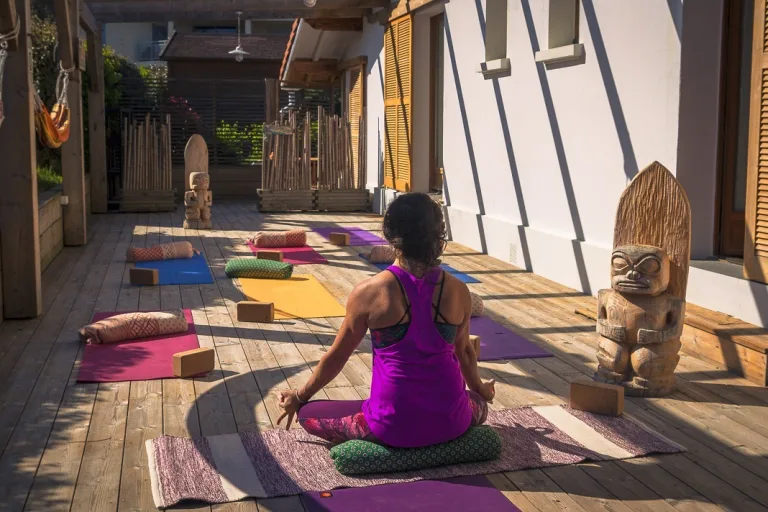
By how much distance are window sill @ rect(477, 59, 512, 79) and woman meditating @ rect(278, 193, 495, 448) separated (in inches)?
225

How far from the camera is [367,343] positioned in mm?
5695

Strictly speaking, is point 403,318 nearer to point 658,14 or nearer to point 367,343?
point 367,343

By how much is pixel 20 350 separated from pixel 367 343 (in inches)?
79.1

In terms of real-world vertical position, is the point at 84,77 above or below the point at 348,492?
above

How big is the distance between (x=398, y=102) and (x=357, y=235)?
2.39 m

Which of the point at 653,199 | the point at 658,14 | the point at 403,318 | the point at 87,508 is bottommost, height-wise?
the point at 87,508

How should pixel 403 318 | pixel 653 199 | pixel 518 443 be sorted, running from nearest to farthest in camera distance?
pixel 403 318, pixel 518 443, pixel 653 199

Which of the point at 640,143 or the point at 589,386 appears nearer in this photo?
the point at 589,386

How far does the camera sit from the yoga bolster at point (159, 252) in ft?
28.7

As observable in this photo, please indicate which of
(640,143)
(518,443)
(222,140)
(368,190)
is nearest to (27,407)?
(518,443)

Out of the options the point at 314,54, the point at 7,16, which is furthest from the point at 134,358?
the point at 314,54

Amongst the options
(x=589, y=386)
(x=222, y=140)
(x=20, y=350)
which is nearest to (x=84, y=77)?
(x=222, y=140)

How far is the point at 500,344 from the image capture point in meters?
5.59

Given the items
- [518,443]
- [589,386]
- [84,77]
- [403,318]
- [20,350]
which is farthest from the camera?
[84,77]
